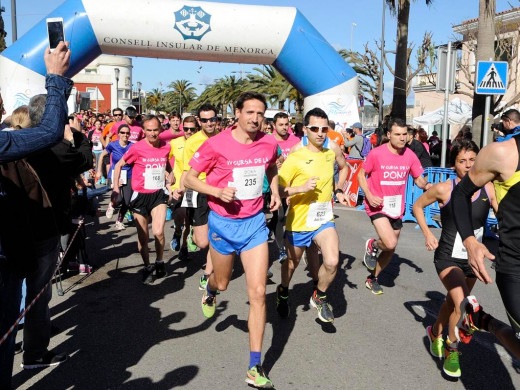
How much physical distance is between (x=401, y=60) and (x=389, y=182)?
13454mm

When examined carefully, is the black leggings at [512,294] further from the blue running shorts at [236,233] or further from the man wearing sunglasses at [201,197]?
the man wearing sunglasses at [201,197]

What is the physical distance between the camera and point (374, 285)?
244 inches

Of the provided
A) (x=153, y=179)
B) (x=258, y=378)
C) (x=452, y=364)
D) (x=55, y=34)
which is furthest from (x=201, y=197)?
(x=55, y=34)

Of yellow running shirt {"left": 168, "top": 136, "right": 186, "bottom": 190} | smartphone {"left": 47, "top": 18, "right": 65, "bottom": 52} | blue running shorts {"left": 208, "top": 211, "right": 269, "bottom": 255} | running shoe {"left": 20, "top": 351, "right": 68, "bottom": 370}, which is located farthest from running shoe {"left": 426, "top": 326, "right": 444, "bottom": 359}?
yellow running shirt {"left": 168, "top": 136, "right": 186, "bottom": 190}

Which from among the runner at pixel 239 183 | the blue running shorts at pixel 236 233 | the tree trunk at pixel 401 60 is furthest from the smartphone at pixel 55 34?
the tree trunk at pixel 401 60

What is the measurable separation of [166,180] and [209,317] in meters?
2.49

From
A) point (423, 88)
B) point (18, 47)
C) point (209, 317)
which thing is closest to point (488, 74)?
point (209, 317)

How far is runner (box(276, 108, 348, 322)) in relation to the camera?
5.08 m

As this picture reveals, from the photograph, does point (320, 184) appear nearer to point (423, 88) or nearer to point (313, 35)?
point (313, 35)

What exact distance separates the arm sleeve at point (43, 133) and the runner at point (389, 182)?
4084mm

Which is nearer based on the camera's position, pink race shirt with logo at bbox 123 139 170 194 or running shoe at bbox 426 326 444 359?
running shoe at bbox 426 326 444 359

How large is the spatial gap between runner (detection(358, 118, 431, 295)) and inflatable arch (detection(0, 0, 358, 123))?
327 inches

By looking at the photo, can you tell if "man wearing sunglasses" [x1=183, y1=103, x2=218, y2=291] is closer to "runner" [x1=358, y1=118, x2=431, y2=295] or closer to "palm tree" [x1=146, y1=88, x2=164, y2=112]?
"runner" [x1=358, y1=118, x2=431, y2=295]

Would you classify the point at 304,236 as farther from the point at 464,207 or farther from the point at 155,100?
the point at 155,100
